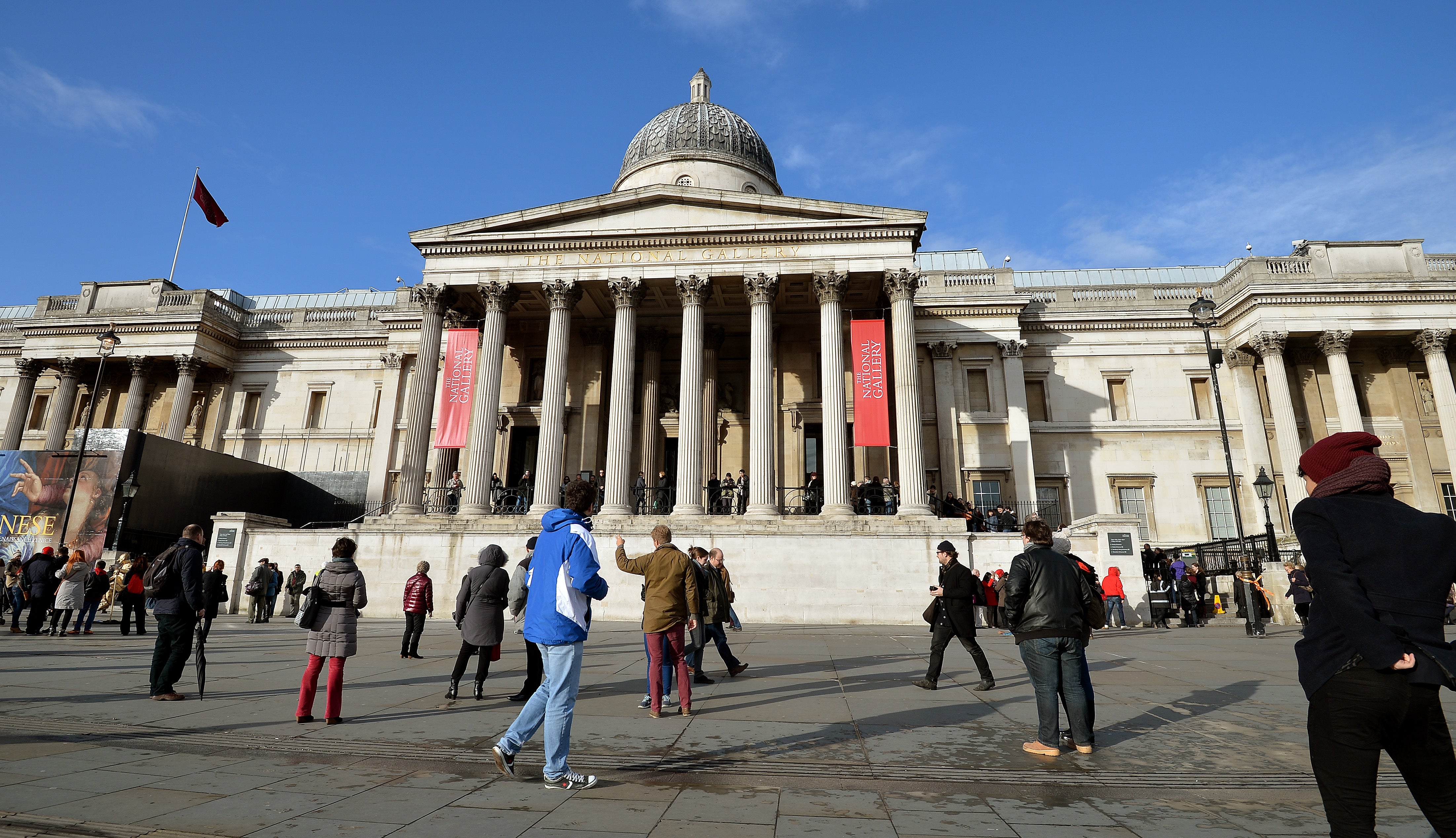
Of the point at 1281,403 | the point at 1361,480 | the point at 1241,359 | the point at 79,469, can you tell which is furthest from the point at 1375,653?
the point at 1241,359

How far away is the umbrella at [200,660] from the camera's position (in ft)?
25.5

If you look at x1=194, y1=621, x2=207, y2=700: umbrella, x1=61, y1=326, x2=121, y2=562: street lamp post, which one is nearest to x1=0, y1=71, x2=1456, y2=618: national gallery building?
x1=61, y1=326, x2=121, y2=562: street lamp post

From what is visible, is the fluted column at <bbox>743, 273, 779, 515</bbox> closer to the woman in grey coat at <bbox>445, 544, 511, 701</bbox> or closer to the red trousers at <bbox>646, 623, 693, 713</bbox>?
the woman in grey coat at <bbox>445, 544, 511, 701</bbox>

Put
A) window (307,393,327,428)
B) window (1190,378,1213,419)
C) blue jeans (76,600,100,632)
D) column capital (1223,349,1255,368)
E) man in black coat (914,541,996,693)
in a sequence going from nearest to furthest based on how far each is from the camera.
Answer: man in black coat (914,541,996,693)
blue jeans (76,600,100,632)
column capital (1223,349,1255,368)
window (1190,378,1213,419)
window (307,393,327,428)

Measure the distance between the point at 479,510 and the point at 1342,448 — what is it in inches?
847

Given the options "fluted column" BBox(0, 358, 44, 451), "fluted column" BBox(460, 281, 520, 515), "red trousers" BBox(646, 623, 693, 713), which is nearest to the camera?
"red trousers" BBox(646, 623, 693, 713)

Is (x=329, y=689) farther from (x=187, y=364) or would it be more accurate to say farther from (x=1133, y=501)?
(x=187, y=364)

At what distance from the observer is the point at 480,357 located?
24.0m

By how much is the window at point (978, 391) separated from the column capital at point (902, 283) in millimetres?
8008

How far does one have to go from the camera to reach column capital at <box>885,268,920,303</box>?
23.4 metres

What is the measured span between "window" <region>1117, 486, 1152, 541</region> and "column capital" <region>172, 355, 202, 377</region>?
4163cm

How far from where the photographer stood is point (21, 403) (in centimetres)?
3416

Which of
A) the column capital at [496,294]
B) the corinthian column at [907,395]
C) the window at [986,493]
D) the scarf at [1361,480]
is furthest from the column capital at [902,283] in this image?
the scarf at [1361,480]

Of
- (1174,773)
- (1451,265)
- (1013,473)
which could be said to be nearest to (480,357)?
(1013,473)
